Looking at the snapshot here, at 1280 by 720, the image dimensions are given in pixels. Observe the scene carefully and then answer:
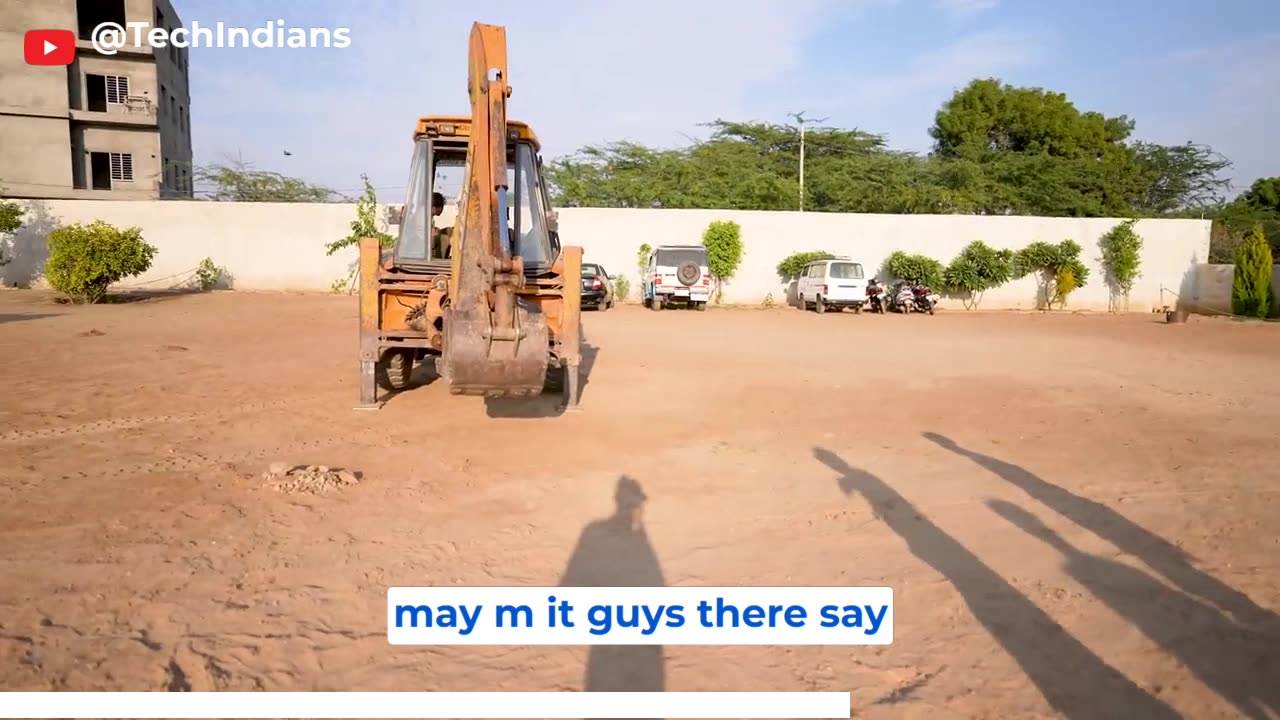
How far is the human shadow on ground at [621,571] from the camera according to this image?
10.2ft

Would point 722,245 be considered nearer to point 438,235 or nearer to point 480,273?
point 438,235

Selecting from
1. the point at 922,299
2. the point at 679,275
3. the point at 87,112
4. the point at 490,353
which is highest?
the point at 87,112

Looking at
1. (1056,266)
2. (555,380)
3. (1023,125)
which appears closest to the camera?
(555,380)

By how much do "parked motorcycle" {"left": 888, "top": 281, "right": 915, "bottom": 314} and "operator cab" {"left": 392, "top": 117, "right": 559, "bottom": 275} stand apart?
729 inches

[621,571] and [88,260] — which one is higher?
[88,260]

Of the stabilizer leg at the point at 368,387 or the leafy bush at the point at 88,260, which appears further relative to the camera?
the leafy bush at the point at 88,260

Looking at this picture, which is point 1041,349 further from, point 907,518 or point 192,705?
point 192,705

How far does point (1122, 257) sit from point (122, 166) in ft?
127

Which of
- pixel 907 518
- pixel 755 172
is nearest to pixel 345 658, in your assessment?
pixel 907 518

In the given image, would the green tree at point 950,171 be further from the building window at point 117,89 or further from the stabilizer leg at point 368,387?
the stabilizer leg at point 368,387

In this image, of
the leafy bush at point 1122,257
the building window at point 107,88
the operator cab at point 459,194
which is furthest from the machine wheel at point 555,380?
the building window at point 107,88

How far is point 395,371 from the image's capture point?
8547 mm

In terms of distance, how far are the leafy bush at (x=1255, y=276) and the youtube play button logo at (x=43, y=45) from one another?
1642 inches

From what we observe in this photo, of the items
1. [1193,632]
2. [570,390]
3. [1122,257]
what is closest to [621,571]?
[1193,632]
